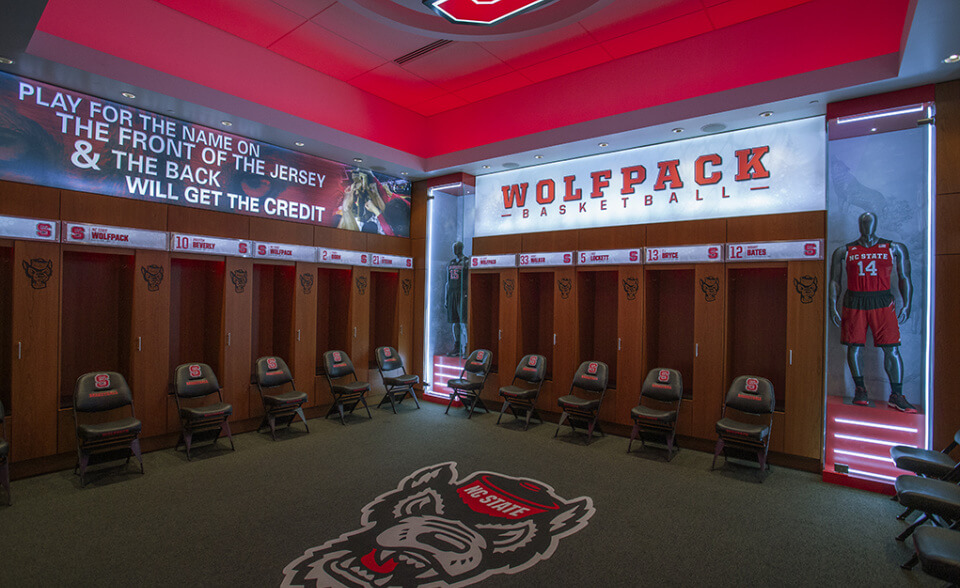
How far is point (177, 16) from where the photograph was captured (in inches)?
189

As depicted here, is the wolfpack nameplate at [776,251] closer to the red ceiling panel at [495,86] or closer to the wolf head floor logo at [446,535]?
the wolf head floor logo at [446,535]

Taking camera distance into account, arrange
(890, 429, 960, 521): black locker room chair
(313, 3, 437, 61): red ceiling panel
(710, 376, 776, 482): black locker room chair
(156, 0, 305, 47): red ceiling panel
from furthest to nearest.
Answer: (313, 3, 437, 61): red ceiling panel
(156, 0, 305, 47): red ceiling panel
(710, 376, 776, 482): black locker room chair
(890, 429, 960, 521): black locker room chair

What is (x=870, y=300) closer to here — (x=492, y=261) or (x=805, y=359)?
(x=805, y=359)

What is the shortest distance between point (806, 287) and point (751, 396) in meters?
1.22

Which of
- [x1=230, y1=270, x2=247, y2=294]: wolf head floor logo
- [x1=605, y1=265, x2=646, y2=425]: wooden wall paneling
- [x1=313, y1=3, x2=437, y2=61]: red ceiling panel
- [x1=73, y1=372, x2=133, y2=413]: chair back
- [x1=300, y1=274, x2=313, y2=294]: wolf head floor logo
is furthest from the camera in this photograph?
[x1=300, y1=274, x2=313, y2=294]: wolf head floor logo

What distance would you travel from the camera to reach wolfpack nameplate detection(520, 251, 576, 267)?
637 centimetres

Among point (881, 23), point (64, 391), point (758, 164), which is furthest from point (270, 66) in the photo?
point (881, 23)

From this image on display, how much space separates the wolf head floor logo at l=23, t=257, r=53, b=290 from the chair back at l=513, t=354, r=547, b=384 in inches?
201

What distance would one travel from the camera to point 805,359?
4.71 meters

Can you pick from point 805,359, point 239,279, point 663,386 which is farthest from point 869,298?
point 239,279

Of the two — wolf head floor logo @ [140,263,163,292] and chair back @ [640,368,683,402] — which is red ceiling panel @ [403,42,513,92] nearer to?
wolf head floor logo @ [140,263,163,292]

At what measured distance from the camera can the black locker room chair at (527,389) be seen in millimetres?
6180

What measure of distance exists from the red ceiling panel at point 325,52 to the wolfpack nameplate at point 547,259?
317 centimetres

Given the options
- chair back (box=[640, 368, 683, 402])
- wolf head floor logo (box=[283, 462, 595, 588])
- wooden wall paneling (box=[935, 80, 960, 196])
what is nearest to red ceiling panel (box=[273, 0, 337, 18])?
wolf head floor logo (box=[283, 462, 595, 588])
